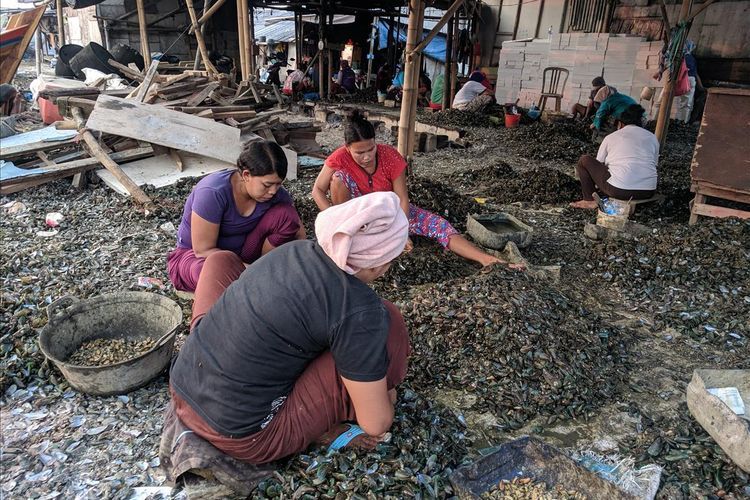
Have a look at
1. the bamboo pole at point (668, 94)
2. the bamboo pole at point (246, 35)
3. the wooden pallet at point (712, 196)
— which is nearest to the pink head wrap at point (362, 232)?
the wooden pallet at point (712, 196)

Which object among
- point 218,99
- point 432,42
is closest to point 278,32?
point 432,42

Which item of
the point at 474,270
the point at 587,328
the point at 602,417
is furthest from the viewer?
the point at 474,270

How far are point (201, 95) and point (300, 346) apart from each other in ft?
21.2

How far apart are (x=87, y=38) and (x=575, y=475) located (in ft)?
65.9

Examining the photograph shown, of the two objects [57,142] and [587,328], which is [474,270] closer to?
[587,328]

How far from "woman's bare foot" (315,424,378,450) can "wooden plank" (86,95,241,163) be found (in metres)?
4.60

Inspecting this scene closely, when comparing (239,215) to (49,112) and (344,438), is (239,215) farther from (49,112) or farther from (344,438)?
(49,112)

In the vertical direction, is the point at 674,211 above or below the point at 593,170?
below

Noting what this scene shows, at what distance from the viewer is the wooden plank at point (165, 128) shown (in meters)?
5.91

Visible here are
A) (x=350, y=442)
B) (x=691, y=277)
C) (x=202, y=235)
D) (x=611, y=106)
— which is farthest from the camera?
(x=611, y=106)

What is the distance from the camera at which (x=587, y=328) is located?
3.18m

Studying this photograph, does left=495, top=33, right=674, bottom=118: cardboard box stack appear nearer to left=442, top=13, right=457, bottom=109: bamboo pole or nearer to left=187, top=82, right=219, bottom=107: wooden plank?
left=442, top=13, right=457, bottom=109: bamboo pole

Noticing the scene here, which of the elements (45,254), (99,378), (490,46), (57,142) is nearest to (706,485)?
(99,378)

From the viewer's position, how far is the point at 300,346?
1.78 m
